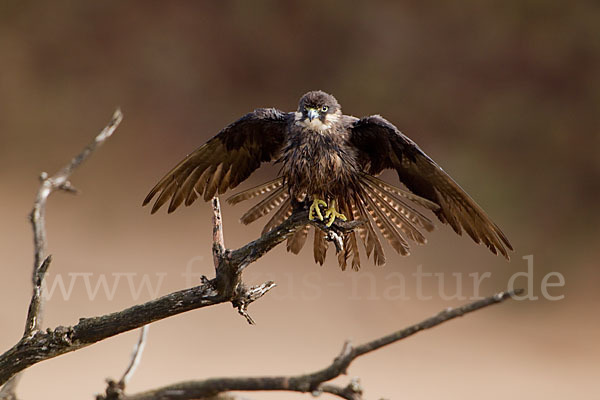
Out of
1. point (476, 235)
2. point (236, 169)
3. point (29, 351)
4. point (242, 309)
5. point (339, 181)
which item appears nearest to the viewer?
point (29, 351)

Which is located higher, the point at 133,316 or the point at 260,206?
the point at 260,206

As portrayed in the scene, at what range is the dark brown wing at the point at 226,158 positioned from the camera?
9.41ft

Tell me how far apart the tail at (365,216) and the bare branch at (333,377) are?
1106 millimetres

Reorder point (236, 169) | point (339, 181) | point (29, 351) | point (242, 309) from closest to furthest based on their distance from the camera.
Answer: point (29, 351) → point (242, 309) → point (339, 181) → point (236, 169)

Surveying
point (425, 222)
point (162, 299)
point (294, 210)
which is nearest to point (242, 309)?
point (162, 299)

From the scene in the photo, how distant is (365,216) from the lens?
295 cm

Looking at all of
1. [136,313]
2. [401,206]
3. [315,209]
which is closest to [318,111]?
[315,209]

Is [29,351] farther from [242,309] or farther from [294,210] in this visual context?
[294,210]

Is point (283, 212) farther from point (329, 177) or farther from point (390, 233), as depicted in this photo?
point (390, 233)

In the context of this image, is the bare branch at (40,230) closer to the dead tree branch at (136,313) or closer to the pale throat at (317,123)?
the dead tree branch at (136,313)

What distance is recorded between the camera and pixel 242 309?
7.57ft

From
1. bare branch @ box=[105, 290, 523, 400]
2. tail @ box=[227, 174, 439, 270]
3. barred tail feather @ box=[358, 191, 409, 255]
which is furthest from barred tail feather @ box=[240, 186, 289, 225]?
bare branch @ box=[105, 290, 523, 400]

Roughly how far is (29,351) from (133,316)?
348 mm

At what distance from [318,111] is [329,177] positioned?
29cm
